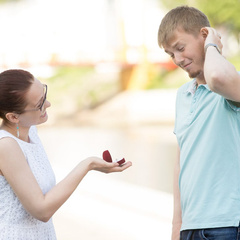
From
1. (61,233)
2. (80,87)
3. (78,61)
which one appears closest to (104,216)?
(61,233)

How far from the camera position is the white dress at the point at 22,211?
5.65ft

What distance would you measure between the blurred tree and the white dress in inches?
748

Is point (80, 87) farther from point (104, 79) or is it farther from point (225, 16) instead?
point (225, 16)

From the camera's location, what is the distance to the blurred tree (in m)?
20.1

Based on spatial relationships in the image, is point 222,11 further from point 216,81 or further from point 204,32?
point 216,81

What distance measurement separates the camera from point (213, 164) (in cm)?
166

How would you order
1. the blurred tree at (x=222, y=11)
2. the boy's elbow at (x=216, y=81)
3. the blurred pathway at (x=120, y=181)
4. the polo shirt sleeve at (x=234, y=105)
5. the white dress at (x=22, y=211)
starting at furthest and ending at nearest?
the blurred tree at (x=222, y=11) → the blurred pathway at (x=120, y=181) → the white dress at (x=22, y=211) → the polo shirt sleeve at (x=234, y=105) → the boy's elbow at (x=216, y=81)

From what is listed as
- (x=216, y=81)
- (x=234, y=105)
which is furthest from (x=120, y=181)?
(x=216, y=81)

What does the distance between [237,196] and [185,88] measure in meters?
0.44

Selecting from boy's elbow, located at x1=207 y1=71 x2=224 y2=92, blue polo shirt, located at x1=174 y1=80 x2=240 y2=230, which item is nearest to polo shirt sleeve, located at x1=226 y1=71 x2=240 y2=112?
blue polo shirt, located at x1=174 y1=80 x2=240 y2=230

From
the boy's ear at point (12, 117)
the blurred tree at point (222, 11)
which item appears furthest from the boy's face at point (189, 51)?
the blurred tree at point (222, 11)

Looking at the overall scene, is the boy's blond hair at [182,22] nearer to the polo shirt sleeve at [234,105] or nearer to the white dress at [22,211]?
the polo shirt sleeve at [234,105]

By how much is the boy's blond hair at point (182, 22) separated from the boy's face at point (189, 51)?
0.05ft

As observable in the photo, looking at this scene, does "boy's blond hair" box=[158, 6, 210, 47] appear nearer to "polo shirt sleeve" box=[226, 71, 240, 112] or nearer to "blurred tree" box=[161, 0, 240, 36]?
"polo shirt sleeve" box=[226, 71, 240, 112]
